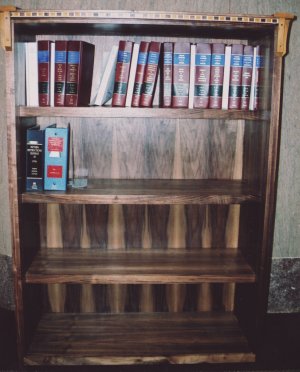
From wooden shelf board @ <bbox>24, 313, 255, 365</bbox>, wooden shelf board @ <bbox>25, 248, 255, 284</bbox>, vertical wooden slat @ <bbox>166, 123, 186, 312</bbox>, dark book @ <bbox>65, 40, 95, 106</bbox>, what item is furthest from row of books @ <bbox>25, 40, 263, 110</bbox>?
wooden shelf board @ <bbox>24, 313, 255, 365</bbox>

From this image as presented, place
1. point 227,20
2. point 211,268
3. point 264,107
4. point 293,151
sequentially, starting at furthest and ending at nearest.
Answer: point 293,151 → point 211,268 → point 264,107 → point 227,20

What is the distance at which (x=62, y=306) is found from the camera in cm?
214

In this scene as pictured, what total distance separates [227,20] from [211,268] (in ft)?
3.54

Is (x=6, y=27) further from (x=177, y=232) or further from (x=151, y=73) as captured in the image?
(x=177, y=232)

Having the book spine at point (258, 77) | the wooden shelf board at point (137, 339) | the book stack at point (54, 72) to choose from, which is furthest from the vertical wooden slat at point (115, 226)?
the book spine at point (258, 77)

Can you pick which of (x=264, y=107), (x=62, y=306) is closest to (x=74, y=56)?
(x=264, y=107)

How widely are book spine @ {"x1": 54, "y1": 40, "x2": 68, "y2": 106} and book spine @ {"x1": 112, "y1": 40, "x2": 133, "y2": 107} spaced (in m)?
0.22

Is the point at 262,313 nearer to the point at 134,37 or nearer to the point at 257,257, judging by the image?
the point at 257,257

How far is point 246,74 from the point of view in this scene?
174 centimetres

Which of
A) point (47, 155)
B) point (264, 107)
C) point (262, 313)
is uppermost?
point (264, 107)

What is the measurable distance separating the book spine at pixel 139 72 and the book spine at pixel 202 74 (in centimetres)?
23

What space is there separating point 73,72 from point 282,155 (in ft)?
3.85

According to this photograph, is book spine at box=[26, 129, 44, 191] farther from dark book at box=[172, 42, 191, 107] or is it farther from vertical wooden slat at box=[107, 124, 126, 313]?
dark book at box=[172, 42, 191, 107]

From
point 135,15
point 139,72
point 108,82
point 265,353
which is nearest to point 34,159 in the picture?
point 108,82
